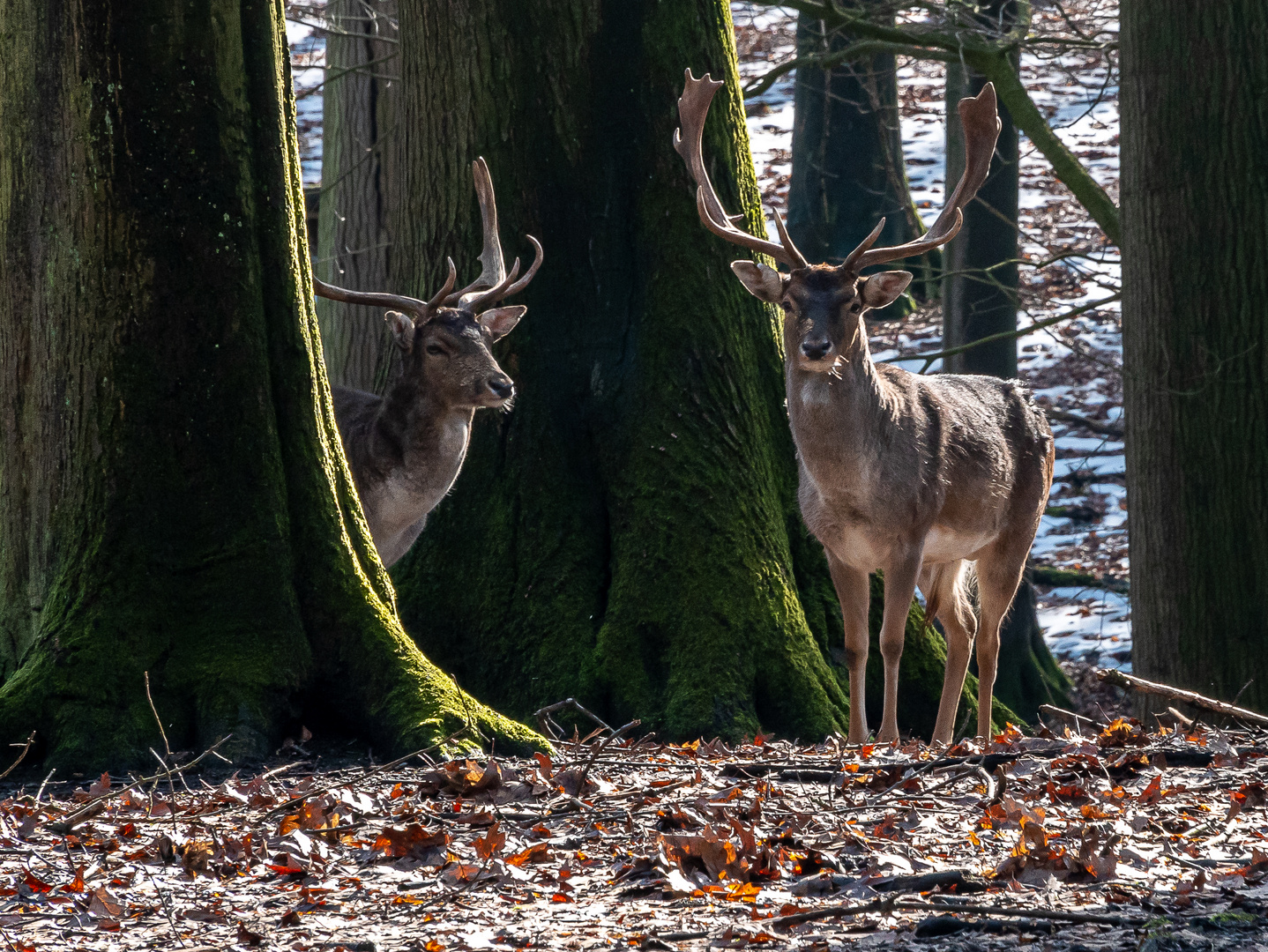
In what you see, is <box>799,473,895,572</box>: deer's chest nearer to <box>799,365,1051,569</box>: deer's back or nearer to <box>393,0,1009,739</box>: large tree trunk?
<box>799,365,1051,569</box>: deer's back

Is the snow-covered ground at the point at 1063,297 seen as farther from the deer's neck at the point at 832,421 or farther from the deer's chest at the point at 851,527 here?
the deer's chest at the point at 851,527

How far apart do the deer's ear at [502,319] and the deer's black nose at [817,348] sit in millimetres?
1814

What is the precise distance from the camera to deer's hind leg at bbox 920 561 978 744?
8.70 meters

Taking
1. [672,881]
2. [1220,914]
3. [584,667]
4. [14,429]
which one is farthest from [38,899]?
[584,667]

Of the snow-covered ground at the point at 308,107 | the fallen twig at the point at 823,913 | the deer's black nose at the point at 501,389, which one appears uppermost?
the snow-covered ground at the point at 308,107

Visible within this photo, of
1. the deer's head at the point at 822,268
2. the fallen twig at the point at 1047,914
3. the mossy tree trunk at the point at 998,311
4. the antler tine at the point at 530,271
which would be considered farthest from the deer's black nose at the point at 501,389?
the mossy tree trunk at the point at 998,311

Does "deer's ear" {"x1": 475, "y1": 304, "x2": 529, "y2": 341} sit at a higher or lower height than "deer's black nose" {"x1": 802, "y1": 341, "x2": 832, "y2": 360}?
higher

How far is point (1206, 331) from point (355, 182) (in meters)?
7.28

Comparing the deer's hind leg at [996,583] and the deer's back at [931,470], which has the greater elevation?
the deer's back at [931,470]

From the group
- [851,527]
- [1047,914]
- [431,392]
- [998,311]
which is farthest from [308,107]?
[1047,914]

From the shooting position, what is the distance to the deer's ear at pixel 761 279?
7.88 m

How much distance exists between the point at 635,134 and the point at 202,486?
3.48 m

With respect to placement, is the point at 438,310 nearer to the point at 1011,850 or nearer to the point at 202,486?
the point at 202,486

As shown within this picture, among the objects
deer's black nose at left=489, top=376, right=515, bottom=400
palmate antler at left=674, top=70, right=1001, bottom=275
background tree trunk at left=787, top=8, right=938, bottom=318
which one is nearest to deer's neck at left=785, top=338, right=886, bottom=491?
palmate antler at left=674, top=70, right=1001, bottom=275
